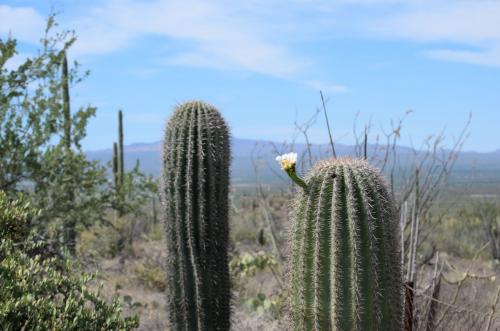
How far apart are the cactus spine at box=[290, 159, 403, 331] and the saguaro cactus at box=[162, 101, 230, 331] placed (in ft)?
4.95

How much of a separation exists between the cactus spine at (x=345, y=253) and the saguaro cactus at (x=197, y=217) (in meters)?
1.51

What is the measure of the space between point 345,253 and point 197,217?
5.83 ft

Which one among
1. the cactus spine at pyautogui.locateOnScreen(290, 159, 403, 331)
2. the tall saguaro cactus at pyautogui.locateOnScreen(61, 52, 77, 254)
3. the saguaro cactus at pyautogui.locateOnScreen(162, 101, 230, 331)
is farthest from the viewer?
the tall saguaro cactus at pyautogui.locateOnScreen(61, 52, 77, 254)

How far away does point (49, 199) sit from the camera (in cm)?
849

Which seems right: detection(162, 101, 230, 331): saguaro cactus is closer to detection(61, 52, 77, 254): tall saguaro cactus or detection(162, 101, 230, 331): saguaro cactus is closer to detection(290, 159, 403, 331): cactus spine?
detection(290, 159, 403, 331): cactus spine

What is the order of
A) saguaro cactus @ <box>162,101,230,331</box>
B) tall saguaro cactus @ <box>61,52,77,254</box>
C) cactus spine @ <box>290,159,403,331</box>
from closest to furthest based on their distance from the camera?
cactus spine @ <box>290,159,403,331</box>, saguaro cactus @ <box>162,101,230,331</box>, tall saguaro cactus @ <box>61,52,77,254</box>

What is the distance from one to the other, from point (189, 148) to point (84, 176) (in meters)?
4.04

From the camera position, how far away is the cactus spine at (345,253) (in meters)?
3.46

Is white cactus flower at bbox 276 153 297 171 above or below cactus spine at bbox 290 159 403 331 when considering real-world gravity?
above

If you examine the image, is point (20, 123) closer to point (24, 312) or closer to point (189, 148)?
point (189, 148)

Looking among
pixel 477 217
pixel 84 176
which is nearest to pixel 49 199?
pixel 84 176

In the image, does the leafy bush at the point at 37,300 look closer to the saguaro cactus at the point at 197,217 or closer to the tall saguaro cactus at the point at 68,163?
the saguaro cactus at the point at 197,217

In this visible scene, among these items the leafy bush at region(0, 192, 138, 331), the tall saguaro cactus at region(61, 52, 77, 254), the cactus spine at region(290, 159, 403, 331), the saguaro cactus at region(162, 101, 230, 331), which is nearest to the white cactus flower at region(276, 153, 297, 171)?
the cactus spine at region(290, 159, 403, 331)

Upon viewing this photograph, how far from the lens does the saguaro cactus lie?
5020 millimetres
